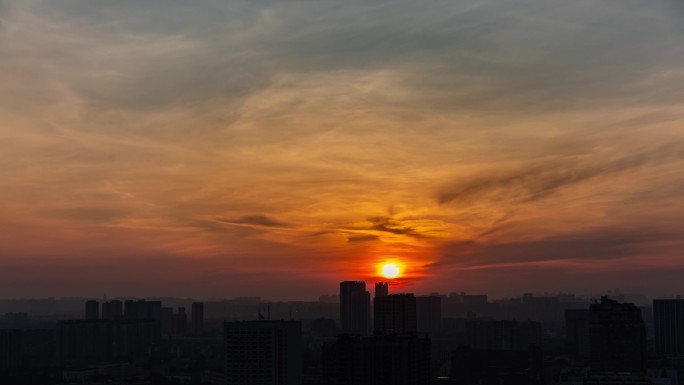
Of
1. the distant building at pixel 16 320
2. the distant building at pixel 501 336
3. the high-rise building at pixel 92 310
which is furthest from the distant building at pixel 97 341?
the distant building at pixel 16 320

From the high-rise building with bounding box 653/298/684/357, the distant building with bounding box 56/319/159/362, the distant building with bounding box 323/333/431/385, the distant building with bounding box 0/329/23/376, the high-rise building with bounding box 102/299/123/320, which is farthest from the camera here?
the high-rise building with bounding box 102/299/123/320

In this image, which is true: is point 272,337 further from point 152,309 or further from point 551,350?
point 152,309

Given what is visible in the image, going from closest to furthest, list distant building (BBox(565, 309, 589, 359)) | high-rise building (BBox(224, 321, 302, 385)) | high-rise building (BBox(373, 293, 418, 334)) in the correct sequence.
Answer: high-rise building (BBox(224, 321, 302, 385)) < high-rise building (BBox(373, 293, 418, 334)) < distant building (BBox(565, 309, 589, 359))

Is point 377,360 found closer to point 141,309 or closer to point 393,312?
point 393,312

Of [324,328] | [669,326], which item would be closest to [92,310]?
[324,328]

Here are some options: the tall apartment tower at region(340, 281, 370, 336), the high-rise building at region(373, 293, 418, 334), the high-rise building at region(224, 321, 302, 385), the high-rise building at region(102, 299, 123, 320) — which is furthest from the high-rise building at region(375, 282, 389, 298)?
the high-rise building at region(224, 321, 302, 385)

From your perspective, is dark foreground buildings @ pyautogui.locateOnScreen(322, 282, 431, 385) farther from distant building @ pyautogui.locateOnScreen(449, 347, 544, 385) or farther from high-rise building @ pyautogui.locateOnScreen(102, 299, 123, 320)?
high-rise building @ pyautogui.locateOnScreen(102, 299, 123, 320)

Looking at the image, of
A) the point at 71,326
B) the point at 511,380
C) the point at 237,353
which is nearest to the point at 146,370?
the point at 71,326
